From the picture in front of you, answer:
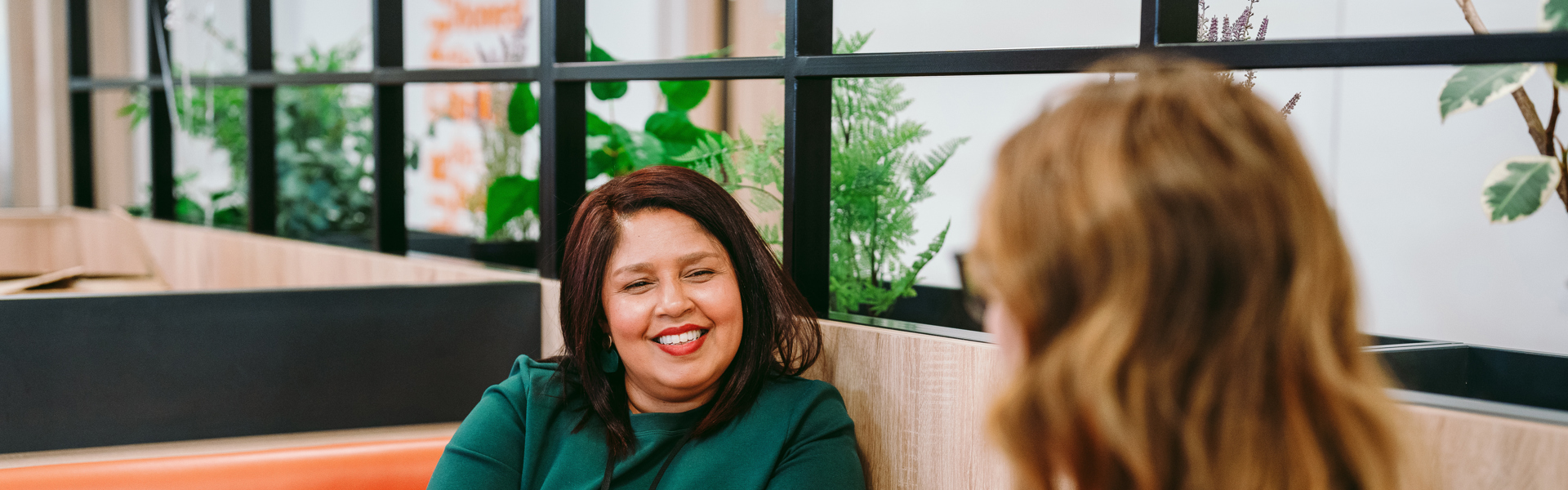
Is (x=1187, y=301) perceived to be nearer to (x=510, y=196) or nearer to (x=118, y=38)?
(x=510, y=196)

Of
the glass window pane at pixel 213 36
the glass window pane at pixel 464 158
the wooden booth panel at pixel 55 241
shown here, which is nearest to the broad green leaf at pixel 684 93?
the glass window pane at pixel 464 158

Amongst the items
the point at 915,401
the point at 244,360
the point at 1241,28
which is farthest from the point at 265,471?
the point at 1241,28

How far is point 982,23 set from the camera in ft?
6.65

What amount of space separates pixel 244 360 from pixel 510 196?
0.72m

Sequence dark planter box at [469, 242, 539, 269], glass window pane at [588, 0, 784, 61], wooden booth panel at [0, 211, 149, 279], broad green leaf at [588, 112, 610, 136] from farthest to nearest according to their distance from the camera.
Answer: wooden booth panel at [0, 211, 149, 279]
dark planter box at [469, 242, 539, 269]
broad green leaf at [588, 112, 610, 136]
glass window pane at [588, 0, 784, 61]

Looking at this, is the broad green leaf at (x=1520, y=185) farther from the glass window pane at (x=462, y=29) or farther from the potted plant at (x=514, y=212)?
the glass window pane at (x=462, y=29)

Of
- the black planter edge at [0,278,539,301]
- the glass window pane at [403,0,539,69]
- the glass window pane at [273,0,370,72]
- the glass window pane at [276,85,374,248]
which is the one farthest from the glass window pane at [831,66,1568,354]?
the glass window pane at [273,0,370,72]

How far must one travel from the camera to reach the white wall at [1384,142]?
5.80 ft

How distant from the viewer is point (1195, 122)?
2.22ft

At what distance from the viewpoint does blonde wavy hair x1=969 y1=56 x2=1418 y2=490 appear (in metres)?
0.65

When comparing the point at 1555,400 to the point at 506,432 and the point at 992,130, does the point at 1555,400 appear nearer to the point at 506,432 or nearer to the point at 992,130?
the point at 992,130

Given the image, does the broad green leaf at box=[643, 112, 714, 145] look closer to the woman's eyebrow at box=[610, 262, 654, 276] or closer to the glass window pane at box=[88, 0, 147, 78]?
the woman's eyebrow at box=[610, 262, 654, 276]

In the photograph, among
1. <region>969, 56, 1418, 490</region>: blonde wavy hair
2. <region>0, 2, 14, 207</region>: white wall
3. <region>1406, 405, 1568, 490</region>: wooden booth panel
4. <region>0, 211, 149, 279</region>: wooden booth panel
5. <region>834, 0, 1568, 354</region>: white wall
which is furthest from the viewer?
<region>0, 2, 14, 207</region>: white wall

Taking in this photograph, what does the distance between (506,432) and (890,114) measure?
785 millimetres
